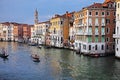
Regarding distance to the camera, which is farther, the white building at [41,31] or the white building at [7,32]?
the white building at [7,32]

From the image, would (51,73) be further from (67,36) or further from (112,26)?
(67,36)

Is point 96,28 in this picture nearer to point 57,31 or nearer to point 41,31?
point 57,31

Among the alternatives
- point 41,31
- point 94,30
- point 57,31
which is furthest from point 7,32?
point 94,30

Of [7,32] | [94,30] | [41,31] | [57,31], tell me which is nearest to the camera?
[94,30]

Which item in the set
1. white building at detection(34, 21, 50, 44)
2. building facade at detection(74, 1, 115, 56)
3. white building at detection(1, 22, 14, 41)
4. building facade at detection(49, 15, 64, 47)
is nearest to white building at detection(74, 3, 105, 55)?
building facade at detection(74, 1, 115, 56)

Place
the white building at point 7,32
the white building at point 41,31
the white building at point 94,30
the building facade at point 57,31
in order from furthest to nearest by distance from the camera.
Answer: the white building at point 7,32
the white building at point 41,31
the building facade at point 57,31
the white building at point 94,30

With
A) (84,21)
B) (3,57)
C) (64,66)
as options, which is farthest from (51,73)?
(84,21)

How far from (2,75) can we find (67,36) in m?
31.1

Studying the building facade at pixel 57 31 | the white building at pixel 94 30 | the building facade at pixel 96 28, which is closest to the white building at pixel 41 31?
the building facade at pixel 57 31

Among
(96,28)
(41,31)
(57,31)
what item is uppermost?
(41,31)

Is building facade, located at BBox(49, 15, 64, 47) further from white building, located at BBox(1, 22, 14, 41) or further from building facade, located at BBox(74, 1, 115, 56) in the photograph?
Answer: white building, located at BBox(1, 22, 14, 41)

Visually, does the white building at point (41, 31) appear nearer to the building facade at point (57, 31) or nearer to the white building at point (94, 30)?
the building facade at point (57, 31)

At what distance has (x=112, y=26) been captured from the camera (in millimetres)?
35688

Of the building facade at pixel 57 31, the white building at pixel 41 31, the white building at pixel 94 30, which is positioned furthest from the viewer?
the white building at pixel 41 31
